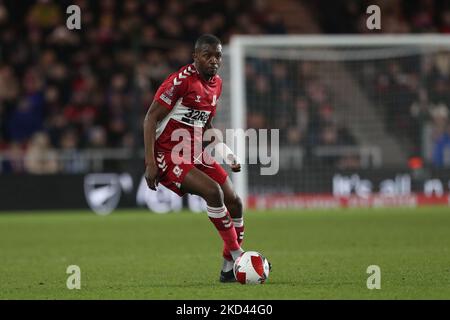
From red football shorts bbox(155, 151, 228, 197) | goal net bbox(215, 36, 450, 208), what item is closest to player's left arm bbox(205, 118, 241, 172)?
red football shorts bbox(155, 151, 228, 197)

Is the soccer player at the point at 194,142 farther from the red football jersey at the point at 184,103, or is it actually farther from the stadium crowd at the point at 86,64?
the stadium crowd at the point at 86,64

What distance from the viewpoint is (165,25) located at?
21906 millimetres

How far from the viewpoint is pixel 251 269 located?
8.25 metres

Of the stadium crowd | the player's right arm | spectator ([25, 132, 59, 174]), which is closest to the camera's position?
the player's right arm

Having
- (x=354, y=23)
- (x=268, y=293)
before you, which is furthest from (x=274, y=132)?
(x=268, y=293)

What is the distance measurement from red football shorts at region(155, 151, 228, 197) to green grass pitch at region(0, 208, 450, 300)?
85 cm

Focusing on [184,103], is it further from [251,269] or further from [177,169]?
[251,269]

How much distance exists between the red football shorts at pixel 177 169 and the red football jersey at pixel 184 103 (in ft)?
0.32

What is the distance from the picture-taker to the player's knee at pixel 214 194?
8.42 meters

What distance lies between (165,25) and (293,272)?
44.0 feet

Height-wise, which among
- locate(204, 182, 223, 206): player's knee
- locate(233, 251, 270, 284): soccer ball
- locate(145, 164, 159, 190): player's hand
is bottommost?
locate(233, 251, 270, 284): soccer ball

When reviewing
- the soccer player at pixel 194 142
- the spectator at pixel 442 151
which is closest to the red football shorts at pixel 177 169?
the soccer player at pixel 194 142

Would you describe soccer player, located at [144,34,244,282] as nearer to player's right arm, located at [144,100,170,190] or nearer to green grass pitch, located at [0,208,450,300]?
player's right arm, located at [144,100,170,190]

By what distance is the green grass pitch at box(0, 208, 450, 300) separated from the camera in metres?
7.86
